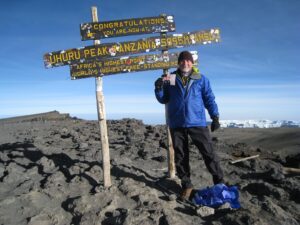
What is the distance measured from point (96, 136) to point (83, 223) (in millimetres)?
8092

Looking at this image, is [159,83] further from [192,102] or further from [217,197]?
[217,197]

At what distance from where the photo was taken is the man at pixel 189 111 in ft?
21.0

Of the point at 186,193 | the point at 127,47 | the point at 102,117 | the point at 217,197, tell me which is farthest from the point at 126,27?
the point at 217,197

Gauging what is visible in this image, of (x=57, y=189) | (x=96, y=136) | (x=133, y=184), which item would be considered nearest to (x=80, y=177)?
(x=57, y=189)

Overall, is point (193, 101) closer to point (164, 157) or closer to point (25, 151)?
point (164, 157)

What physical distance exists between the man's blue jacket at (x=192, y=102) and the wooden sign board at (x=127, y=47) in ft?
3.10

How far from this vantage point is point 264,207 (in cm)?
566

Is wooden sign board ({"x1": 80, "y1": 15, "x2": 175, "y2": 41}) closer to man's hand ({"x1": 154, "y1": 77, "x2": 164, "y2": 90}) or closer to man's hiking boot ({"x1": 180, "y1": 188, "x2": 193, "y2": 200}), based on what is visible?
man's hand ({"x1": 154, "y1": 77, "x2": 164, "y2": 90})

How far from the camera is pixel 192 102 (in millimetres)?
6391

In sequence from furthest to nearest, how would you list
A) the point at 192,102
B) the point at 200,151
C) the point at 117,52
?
the point at 117,52 → the point at 200,151 → the point at 192,102

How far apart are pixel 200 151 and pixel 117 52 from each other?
2.32 m

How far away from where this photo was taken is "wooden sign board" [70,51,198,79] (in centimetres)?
680

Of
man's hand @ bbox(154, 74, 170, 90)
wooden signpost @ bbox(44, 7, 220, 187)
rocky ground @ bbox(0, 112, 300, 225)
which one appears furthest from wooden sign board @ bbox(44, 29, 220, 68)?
rocky ground @ bbox(0, 112, 300, 225)

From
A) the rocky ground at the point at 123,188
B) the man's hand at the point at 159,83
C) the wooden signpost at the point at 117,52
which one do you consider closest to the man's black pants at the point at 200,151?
the rocky ground at the point at 123,188
